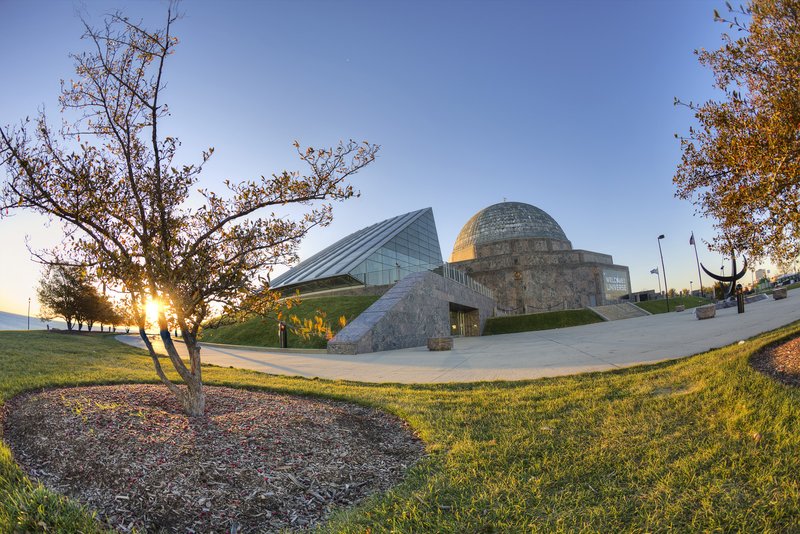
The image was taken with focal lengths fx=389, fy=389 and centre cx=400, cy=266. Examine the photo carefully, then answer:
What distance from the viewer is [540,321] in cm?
2762

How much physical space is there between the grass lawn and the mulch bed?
11.4 inches

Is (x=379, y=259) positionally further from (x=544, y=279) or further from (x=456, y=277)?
(x=544, y=279)

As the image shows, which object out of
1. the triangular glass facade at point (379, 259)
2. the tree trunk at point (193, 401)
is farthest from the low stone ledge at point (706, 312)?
the tree trunk at point (193, 401)

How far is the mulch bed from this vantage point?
8.53ft

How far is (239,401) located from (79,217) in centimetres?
273

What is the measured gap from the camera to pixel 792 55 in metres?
4.29

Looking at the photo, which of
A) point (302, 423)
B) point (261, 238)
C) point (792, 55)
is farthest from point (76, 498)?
point (792, 55)

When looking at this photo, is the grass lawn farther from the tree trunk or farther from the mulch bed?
the tree trunk

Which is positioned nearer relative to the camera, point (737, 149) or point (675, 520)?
point (675, 520)

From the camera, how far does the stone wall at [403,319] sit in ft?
46.9

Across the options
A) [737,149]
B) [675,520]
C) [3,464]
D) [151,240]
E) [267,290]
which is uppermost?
[737,149]

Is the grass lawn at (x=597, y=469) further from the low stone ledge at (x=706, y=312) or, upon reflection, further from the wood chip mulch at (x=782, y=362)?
the low stone ledge at (x=706, y=312)

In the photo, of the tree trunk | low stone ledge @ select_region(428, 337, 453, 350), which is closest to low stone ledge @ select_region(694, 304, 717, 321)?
low stone ledge @ select_region(428, 337, 453, 350)

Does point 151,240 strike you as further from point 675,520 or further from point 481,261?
point 481,261
